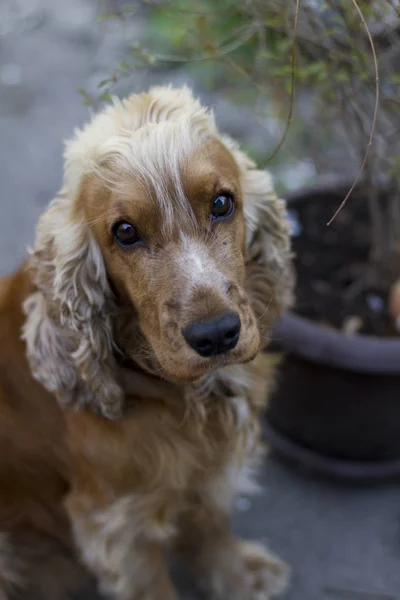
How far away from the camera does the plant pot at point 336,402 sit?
2.45m

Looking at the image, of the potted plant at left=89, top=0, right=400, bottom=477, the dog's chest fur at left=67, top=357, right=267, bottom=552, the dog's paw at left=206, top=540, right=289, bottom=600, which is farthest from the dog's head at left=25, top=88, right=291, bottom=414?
the dog's paw at left=206, top=540, right=289, bottom=600

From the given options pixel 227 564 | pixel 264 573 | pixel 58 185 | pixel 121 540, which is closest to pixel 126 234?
pixel 121 540

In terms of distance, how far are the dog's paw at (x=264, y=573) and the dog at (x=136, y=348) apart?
35cm

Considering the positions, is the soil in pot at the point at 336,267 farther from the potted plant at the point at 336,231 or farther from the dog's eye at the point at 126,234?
the dog's eye at the point at 126,234

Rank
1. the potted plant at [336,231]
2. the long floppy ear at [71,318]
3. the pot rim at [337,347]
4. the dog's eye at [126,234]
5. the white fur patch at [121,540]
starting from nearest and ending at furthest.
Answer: the dog's eye at [126,234], the long floppy ear at [71,318], the white fur patch at [121,540], the potted plant at [336,231], the pot rim at [337,347]

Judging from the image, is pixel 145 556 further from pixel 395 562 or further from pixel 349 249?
pixel 349 249

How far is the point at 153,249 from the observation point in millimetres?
1646

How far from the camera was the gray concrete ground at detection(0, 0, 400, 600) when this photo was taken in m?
2.71

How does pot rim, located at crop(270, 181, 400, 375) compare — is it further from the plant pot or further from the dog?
the dog

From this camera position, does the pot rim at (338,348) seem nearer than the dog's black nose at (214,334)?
No

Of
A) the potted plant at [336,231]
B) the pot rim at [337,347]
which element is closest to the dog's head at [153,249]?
the potted plant at [336,231]

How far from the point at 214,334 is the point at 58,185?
3.58m

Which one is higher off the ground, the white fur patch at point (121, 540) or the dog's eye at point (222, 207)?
the dog's eye at point (222, 207)

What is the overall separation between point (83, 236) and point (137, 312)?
0.24m
